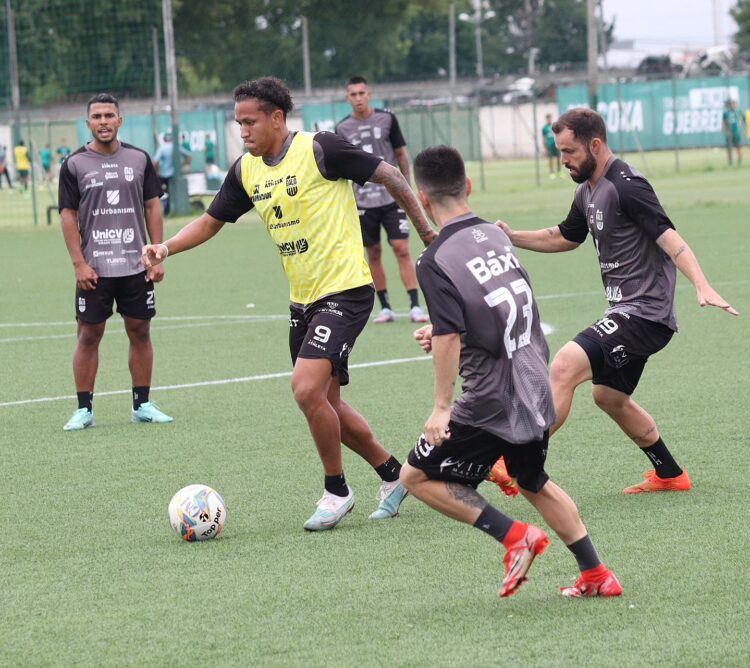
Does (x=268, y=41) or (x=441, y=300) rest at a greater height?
(x=268, y=41)

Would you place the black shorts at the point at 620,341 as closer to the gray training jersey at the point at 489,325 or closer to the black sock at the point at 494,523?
the gray training jersey at the point at 489,325

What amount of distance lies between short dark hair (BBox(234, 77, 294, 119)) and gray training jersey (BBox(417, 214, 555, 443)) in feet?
5.89

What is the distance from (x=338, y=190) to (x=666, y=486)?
2.19 metres

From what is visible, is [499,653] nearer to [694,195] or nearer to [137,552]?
[137,552]

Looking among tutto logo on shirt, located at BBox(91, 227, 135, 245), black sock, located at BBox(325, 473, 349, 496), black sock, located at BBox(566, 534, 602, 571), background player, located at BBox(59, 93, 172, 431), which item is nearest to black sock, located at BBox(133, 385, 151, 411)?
background player, located at BBox(59, 93, 172, 431)

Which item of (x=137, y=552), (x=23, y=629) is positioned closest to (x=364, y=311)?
(x=137, y=552)

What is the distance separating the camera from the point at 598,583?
5.05m

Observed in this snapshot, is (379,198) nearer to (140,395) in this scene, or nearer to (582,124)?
(140,395)

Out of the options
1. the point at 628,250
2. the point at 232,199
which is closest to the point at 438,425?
the point at 628,250

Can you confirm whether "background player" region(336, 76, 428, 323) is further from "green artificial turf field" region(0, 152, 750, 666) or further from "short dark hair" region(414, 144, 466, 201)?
"short dark hair" region(414, 144, 466, 201)

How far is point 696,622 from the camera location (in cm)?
475

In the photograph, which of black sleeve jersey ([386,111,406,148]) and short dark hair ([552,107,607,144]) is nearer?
short dark hair ([552,107,607,144])

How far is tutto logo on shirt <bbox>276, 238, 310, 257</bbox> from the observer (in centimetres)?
651

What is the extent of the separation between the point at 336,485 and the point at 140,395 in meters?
3.16
